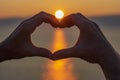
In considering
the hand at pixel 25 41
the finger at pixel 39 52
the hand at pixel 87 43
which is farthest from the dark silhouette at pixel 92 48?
the hand at pixel 25 41

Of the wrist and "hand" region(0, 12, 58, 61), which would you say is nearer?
the wrist

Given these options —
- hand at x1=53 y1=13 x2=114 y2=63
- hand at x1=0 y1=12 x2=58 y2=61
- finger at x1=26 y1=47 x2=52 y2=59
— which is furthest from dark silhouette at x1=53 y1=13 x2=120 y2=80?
hand at x1=0 y1=12 x2=58 y2=61

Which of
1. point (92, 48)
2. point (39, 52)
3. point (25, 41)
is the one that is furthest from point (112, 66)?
point (25, 41)

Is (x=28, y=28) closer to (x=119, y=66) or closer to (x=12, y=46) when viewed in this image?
(x=12, y=46)

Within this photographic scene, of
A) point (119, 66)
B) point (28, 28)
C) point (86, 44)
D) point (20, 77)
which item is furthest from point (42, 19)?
point (20, 77)

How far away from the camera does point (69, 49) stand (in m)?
6.13

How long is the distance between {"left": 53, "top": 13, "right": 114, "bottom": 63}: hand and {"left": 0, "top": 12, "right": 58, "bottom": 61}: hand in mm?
280

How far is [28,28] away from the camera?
20.5ft

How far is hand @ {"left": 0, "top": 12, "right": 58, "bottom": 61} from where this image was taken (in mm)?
6219

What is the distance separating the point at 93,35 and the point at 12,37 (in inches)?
42.5

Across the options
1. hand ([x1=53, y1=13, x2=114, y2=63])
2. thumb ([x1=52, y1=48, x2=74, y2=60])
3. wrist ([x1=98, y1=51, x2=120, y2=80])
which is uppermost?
hand ([x1=53, y1=13, x2=114, y2=63])

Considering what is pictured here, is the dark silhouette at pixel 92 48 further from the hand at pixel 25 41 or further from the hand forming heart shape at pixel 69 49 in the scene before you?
the hand at pixel 25 41

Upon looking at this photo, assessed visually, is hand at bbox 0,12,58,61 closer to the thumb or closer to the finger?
the finger

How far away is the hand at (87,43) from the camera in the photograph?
20.0 feet
